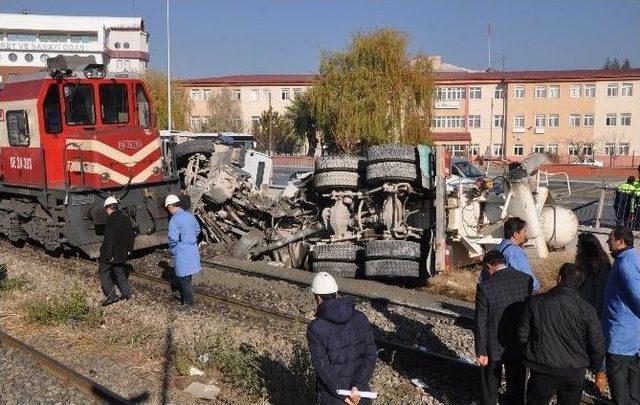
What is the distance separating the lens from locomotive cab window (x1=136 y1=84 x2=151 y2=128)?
12.8m

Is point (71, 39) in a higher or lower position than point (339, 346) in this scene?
higher

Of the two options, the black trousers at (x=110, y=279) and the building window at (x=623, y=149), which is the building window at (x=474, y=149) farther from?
the black trousers at (x=110, y=279)

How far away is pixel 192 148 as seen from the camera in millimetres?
14914

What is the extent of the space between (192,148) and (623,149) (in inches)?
1962

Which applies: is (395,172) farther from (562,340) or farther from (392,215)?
(562,340)

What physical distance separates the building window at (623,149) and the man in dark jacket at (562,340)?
55.6 m

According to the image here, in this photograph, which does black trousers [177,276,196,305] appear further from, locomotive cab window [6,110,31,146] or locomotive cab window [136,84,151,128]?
locomotive cab window [6,110,31,146]

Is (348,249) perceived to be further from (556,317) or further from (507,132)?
(507,132)

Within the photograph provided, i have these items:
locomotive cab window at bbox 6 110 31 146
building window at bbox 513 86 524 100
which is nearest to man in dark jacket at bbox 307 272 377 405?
locomotive cab window at bbox 6 110 31 146

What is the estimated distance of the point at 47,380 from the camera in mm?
6770

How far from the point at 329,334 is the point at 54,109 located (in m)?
9.17

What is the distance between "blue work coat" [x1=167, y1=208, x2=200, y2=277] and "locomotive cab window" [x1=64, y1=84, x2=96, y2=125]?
14.0ft

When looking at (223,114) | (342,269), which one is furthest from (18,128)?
(223,114)

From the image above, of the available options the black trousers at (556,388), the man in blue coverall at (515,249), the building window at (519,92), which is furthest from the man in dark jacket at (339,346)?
the building window at (519,92)
